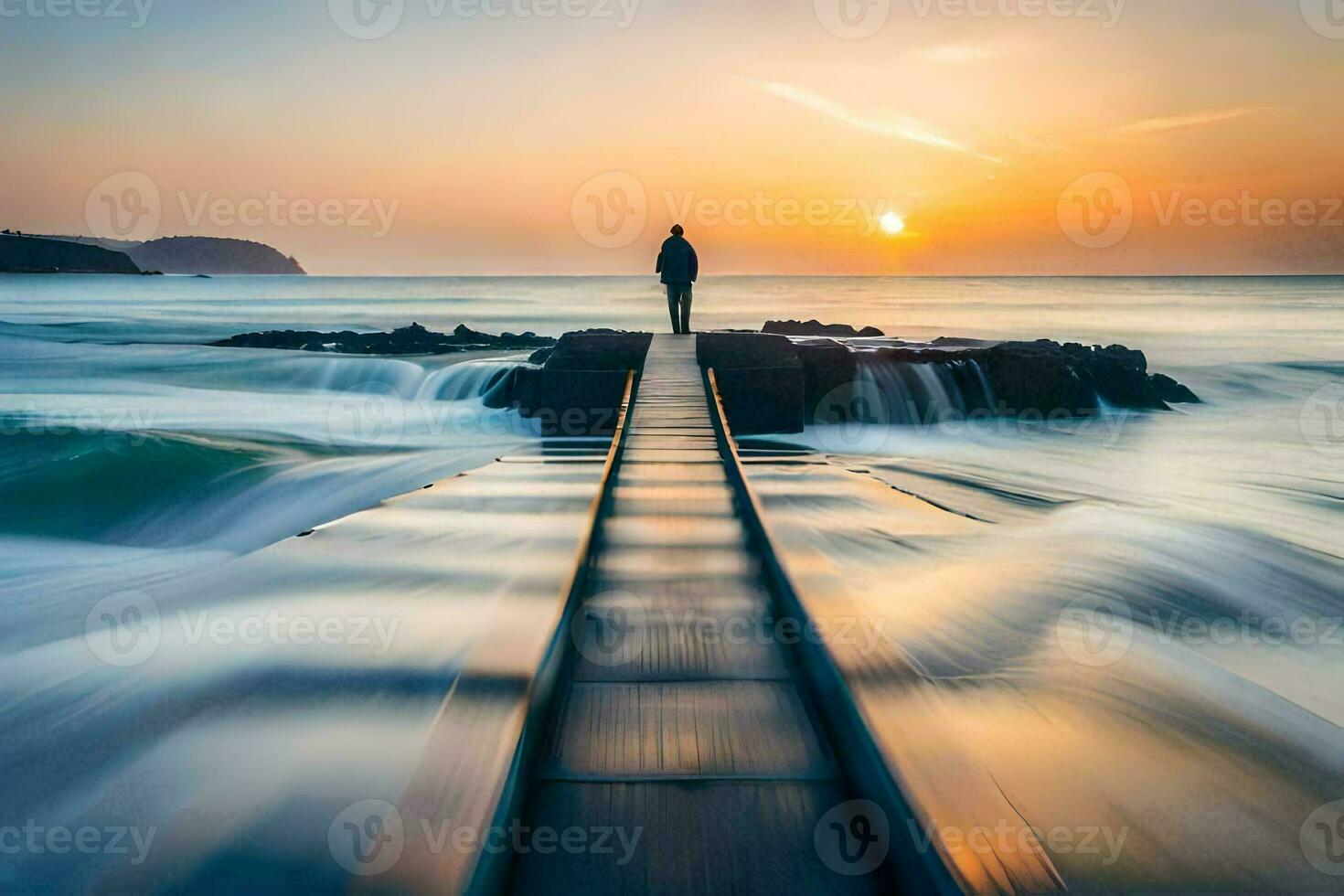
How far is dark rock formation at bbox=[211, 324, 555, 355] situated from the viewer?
1001 inches

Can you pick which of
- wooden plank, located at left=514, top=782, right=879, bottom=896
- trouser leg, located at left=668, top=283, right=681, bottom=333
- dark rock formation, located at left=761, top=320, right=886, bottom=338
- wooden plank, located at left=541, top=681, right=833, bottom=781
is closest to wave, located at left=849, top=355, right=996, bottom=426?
trouser leg, located at left=668, top=283, right=681, bottom=333

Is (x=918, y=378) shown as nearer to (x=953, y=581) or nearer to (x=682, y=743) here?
(x=953, y=581)

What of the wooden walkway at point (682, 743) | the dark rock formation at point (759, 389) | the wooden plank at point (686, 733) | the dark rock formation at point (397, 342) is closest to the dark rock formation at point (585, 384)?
the dark rock formation at point (759, 389)

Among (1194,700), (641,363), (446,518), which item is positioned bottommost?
(1194,700)

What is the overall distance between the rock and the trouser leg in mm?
12459

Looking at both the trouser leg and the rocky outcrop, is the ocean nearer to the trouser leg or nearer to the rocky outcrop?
the rocky outcrop

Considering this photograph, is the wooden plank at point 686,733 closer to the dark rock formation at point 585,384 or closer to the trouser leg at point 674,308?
the dark rock formation at point 585,384

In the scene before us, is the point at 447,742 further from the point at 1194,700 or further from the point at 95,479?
the point at 95,479

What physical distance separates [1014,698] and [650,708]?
6.13 feet

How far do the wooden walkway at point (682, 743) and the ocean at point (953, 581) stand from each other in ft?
1.10

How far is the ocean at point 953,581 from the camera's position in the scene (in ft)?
9.12

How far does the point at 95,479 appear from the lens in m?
11.1

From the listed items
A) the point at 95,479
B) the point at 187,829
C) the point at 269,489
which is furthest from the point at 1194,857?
the point at 95,479

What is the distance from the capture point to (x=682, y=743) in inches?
104
